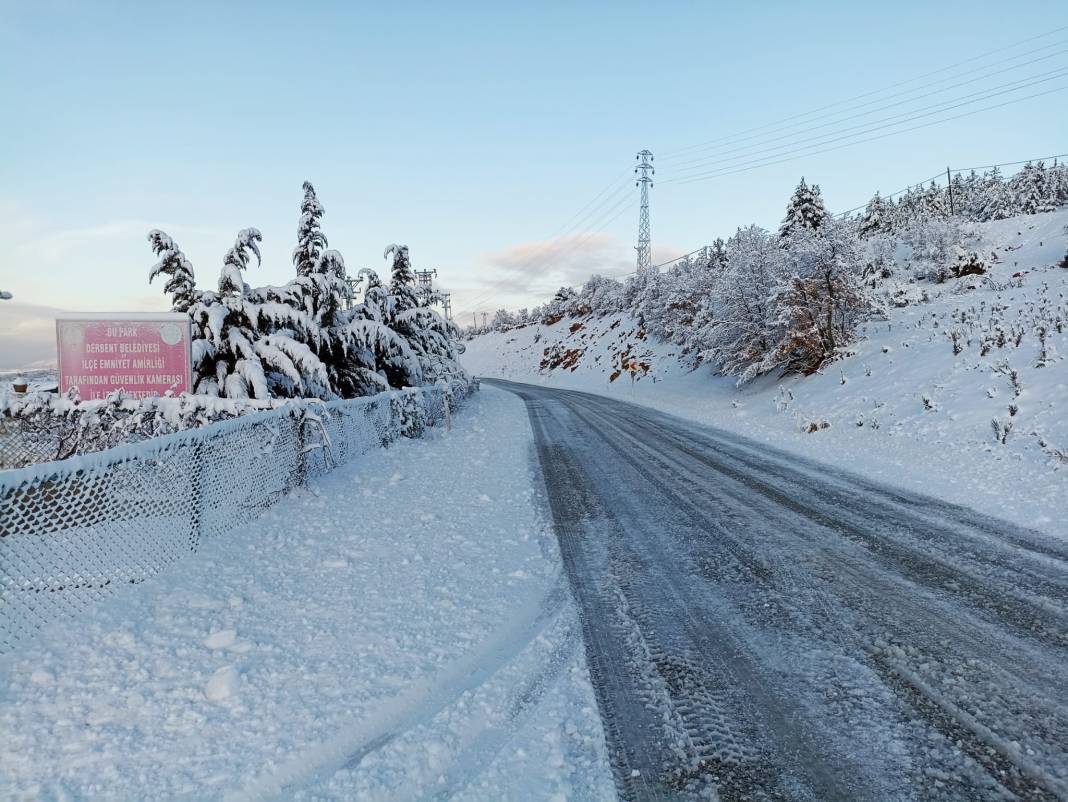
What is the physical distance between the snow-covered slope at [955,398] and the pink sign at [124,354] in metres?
10.7

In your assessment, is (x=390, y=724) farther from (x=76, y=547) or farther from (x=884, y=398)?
(x=884, y=398)

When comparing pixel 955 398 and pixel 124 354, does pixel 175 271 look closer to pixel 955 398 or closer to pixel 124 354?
pixel 124 354

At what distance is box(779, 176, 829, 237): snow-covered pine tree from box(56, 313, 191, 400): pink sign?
137 ft

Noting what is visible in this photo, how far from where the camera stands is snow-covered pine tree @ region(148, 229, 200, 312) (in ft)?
33.4

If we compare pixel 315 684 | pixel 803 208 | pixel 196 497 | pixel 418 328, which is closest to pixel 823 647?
pixel 315 684

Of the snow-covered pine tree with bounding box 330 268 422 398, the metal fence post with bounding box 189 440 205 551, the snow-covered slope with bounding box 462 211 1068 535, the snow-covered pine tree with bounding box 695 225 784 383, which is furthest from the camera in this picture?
the snow-covered pine tree with bounding box 695 225 784 383

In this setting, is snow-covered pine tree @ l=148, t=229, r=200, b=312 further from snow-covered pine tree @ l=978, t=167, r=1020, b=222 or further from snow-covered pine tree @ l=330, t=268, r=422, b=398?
snow-covered pine tree @ l=978, t=167, r=1020, b=222

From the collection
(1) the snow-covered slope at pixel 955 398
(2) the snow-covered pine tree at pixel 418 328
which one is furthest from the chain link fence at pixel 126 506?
(2) the snow-covered pine tree at pixel 418 328

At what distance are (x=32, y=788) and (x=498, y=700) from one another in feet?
7.25

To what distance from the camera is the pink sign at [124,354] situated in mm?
7559

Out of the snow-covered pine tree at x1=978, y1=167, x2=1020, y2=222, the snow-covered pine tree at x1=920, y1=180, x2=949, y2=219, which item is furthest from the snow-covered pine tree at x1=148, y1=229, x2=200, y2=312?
the snow-covered pine tree at x1=920, y1=180, x2=949, y2=219

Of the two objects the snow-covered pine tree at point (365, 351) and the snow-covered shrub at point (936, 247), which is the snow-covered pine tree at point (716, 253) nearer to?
the snow-covered shrub at point (936, 247)

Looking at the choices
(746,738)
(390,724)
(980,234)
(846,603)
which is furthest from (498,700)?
(980,234)

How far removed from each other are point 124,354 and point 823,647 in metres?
8.82
